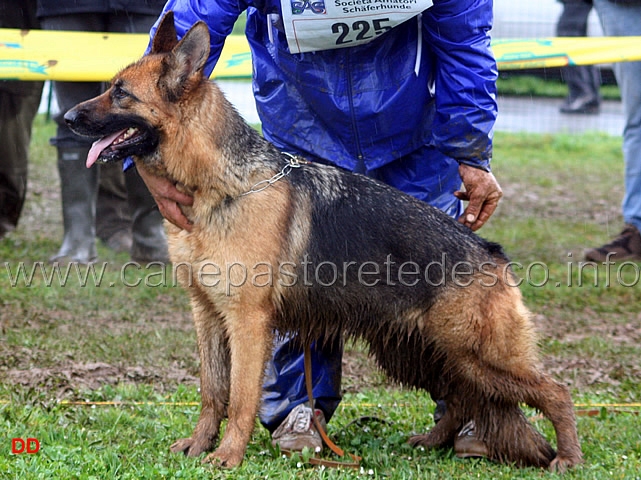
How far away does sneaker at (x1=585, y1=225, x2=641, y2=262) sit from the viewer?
722 centimetres

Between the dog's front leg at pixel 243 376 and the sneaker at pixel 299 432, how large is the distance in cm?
43

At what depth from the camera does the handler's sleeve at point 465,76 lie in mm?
3746

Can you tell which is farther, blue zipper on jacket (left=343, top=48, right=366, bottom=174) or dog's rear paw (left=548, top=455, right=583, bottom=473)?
blue zipper on jacket (left=343, top=48, right=366, bottom=174)

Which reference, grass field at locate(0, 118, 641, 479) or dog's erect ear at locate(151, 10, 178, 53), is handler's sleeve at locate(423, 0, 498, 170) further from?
grass field at locate(0, 118, 641, 479)

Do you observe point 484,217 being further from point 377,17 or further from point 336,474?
point 336,474

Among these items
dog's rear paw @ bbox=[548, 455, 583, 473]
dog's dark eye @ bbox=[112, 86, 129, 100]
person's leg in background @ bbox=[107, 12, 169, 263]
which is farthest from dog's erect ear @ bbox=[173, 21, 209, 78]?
person's leg in background @ bbox=[107, 12, 169, 263]

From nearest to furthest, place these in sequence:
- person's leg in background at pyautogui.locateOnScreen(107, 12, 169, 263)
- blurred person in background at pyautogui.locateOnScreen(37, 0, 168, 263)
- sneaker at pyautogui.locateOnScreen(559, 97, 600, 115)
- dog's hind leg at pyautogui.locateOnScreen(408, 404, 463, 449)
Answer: dog's hind leg at pyautogui.locateOnScreen(408, 404, 463, 449)
blurred person in background at pyautogui.locateOnScreen(37, 0, 168, 263)
person's leg in background at pyautogui.locateOnScreen(107, 12, 169, 263)
sneaker at pyautogui.locateOnScreen(559, 97, 600, 115)

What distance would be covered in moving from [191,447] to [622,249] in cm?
481

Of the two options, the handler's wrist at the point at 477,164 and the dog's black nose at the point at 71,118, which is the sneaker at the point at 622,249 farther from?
the dog's black nose at the point at 71,118

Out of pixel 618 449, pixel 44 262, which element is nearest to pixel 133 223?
pixel 44 262

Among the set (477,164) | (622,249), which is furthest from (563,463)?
(622,249)

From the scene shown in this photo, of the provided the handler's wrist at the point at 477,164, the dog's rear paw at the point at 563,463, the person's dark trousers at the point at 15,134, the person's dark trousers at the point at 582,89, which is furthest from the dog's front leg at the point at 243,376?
the person's dark trousers at the point at 582,89

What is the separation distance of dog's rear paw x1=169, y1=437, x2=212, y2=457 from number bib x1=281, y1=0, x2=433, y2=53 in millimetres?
1755

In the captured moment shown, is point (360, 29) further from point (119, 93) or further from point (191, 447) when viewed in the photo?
point (191, 447)
